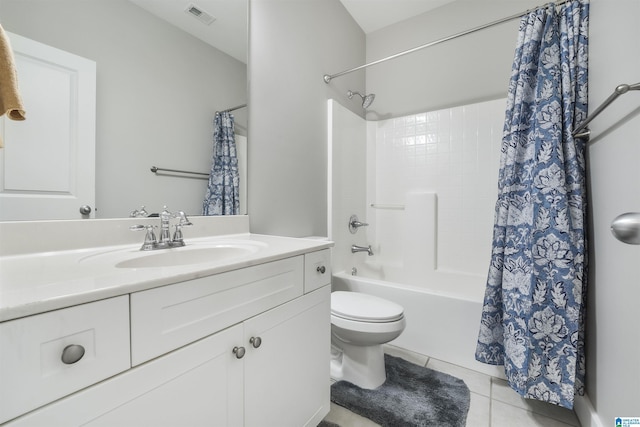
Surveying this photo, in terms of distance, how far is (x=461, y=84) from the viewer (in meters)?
2.11

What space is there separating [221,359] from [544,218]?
4.39 ft

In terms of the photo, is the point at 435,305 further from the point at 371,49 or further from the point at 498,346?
the point at 371,49

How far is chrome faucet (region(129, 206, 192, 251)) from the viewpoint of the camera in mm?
956

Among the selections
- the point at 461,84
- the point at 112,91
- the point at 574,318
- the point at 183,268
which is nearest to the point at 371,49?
the point at 461,84

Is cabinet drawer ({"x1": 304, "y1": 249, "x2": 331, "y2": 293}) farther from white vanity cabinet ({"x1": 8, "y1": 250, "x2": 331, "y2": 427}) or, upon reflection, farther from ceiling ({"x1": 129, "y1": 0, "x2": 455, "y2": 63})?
ceiling ({"x1": 129, "y1": 0, "x2": 455, "y2": 63})

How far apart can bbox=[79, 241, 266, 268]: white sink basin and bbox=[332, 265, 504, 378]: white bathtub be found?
3.41 ft

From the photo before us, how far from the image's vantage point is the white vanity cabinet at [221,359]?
0.52 meters

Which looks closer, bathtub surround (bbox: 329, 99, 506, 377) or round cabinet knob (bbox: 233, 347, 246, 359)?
round cabinet knob (bbox: 233, 347, 246, 359)

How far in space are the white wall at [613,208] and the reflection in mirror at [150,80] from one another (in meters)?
1.48

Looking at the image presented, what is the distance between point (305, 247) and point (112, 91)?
0.88 metres

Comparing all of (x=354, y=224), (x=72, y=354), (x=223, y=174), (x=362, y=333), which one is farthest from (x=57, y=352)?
(x=354, y=224)

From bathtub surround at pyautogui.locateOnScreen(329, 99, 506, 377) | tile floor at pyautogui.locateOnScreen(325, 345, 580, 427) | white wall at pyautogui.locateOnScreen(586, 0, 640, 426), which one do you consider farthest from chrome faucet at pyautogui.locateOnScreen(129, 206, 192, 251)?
white wall at pyautogui.locateOnScreen(586, 0, 640, 426)

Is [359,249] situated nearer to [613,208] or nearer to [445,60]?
[613,208]

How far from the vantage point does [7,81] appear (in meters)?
0.66
